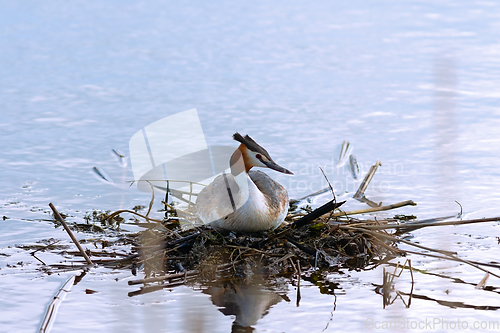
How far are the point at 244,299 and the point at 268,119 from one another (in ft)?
→ 16.7

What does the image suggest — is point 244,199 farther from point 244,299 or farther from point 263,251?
point 244,299

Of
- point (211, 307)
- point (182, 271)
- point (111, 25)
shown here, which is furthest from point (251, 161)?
point (111, 25)

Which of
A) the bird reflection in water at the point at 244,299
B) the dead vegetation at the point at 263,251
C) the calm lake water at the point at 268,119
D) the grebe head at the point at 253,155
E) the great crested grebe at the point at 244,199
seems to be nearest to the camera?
the bird reflection in water at the point at 244,299

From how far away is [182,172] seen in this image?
7.70 meters

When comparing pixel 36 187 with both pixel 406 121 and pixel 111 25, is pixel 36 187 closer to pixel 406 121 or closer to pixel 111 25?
pixel 406 121

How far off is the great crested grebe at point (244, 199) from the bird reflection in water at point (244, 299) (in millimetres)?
586

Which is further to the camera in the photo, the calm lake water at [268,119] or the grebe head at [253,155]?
the grebe head at [253,155]

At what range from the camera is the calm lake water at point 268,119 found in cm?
455

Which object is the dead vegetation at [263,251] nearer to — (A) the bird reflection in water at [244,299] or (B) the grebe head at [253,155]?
(A) the bird reflection in water at [244,299]

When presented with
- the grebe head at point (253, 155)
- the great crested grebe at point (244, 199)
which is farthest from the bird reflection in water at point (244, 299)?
the grebe head at point (253, 155)

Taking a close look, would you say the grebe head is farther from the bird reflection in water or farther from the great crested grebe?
the bird reflection in water

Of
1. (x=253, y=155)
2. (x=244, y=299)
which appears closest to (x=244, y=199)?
(x=253, y=155)

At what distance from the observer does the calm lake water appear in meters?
4.55

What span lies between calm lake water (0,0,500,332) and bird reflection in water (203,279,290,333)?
0.8 inches
